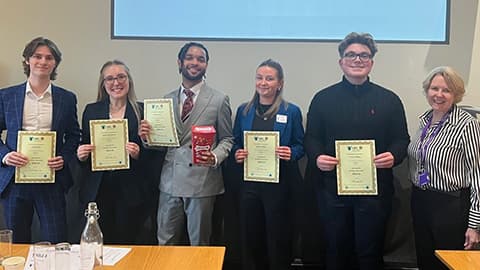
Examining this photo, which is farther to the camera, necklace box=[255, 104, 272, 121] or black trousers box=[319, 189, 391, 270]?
necklace box=[255, 104, 272, 121]

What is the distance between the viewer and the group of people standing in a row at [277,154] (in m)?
2.83

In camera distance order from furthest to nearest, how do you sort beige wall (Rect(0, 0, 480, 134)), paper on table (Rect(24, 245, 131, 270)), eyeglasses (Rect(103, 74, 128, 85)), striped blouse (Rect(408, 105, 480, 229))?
beige wall (Rect(0, 0, 480, 134)) < eyeglasses (Rect(103, 74, 128, 85)) < striped blouse (Rect(408, 105, 480, 229)) < paper on table (Rect(24, 245, 131, 270))

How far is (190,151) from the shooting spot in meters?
3.07

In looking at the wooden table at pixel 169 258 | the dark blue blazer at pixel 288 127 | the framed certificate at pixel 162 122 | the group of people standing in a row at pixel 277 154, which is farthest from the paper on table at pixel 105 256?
the dark blue blazer at pixel 288 127

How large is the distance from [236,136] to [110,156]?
0.78 meters

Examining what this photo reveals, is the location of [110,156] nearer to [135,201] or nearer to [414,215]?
[135,201]

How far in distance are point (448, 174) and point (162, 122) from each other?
1.66 m

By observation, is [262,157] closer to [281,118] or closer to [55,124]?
[281,118]

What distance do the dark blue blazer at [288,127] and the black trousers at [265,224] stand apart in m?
0.24

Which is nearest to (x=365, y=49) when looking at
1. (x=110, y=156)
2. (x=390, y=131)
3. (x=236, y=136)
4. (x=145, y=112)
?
(x=390, y=131)

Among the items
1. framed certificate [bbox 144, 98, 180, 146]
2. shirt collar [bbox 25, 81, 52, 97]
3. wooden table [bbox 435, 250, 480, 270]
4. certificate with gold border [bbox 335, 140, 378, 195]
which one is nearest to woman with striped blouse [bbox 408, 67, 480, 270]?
certificate with gold border [bbox 335, 140, 378, 195]

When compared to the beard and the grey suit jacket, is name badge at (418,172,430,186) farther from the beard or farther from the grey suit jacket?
the beard

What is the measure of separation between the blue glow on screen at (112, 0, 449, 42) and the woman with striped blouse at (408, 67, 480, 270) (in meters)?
0.98

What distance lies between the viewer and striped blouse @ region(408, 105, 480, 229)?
2.76 m
